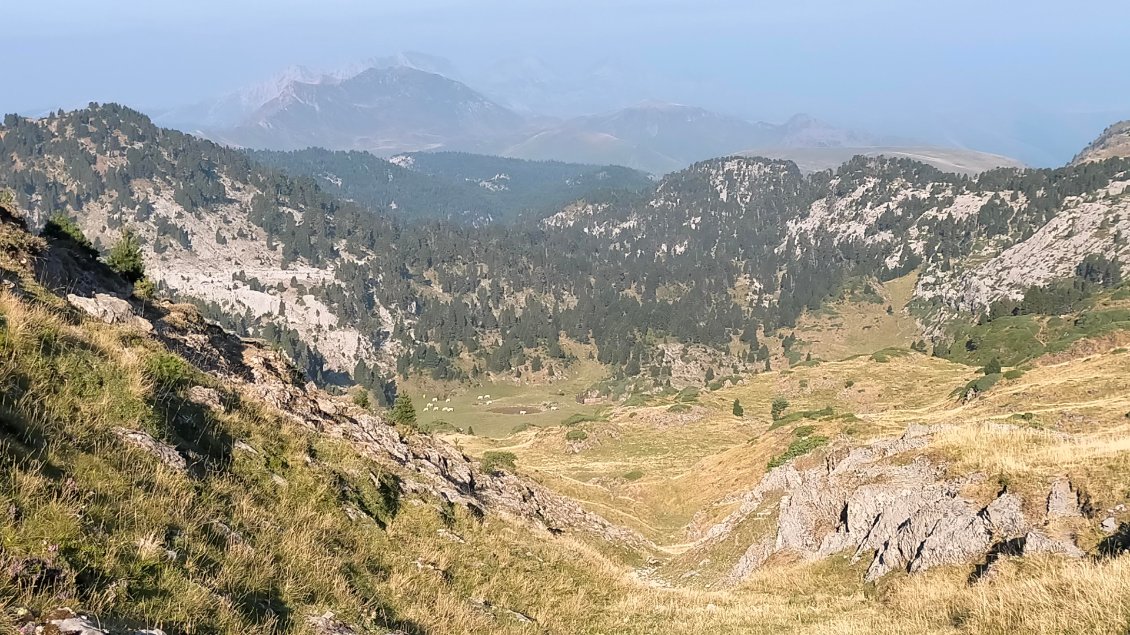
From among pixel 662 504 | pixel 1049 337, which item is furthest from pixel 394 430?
pixel 1049 337

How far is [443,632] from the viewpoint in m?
11.4

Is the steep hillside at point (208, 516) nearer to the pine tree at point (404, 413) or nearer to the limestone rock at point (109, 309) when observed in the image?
the limestone rock at point (109, 309)

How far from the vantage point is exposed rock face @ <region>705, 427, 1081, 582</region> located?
15.1 metres

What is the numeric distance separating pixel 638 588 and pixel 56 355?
51.1 feet

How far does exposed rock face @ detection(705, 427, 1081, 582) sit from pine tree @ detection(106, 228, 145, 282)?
131ft

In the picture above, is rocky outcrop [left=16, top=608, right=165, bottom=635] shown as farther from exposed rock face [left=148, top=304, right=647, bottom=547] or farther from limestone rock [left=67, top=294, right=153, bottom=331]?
limestone rock [left=67, top=294, right=153, bottom=331]

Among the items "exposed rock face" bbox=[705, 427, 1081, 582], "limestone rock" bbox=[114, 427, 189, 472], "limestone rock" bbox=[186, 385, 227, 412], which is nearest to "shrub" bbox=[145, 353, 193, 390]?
"limestone rock" bbox=[186, 385, 227, 412]

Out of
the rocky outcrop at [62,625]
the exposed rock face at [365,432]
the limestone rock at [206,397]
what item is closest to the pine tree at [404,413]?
the exposed rock face at [365,432]

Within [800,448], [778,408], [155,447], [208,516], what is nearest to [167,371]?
[155,447]

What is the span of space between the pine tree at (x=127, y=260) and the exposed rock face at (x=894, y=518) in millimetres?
39810

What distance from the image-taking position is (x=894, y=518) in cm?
1852

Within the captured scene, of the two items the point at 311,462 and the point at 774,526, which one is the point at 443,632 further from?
the point at 774,526

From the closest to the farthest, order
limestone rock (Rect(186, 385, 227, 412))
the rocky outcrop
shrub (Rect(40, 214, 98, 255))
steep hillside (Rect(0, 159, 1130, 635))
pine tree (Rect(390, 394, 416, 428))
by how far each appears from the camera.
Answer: the rocky outcrop < steep hillside (Rect(0, 159, 1130, 635)) < limestone rock (Rect(186, 385, 227, 412)) < shrub (Rect(40, 214, 98, 255)) < pine tree (Rect(390, 394, 416, 428))

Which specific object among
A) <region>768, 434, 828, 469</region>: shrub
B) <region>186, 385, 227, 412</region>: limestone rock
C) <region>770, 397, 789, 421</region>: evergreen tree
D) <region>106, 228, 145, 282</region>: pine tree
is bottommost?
<region>770, 397, 789, 421</region>: evergreen tree
